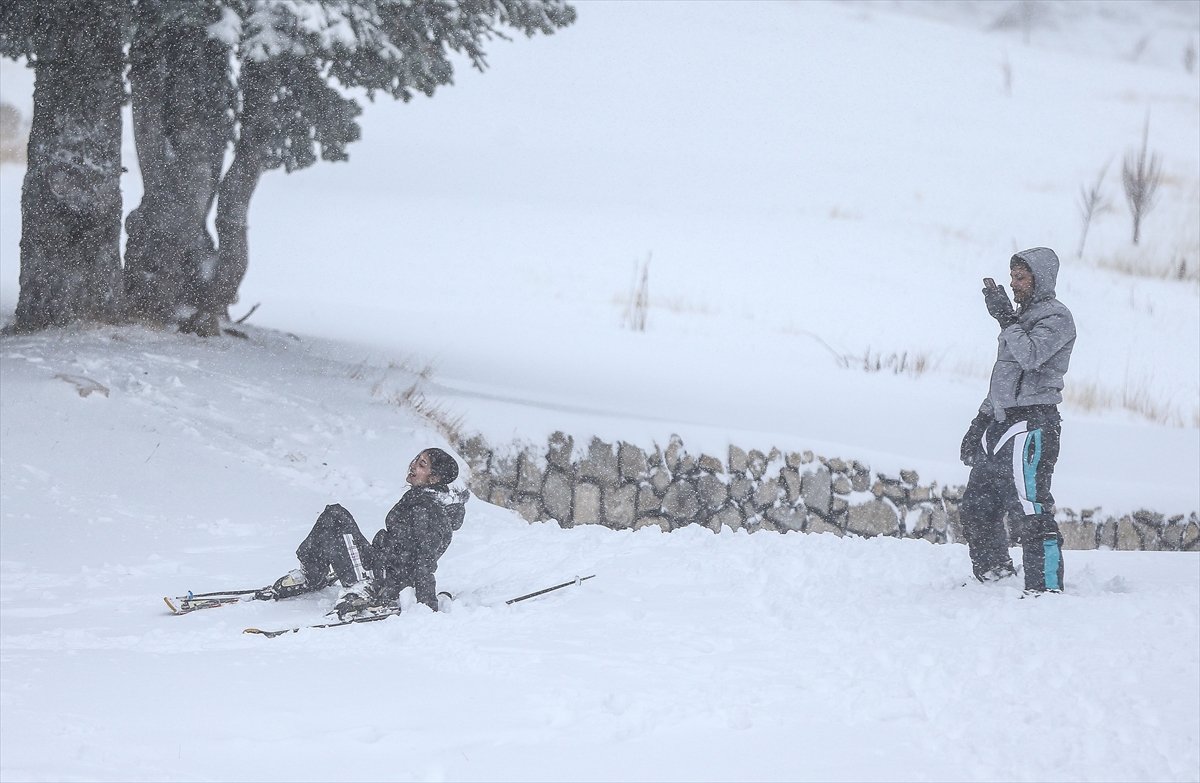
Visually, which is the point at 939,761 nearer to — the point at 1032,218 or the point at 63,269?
the point at 63,269

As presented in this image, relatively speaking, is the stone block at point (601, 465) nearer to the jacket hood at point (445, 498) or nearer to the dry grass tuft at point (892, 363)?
the jacket hood at point (445, 498)

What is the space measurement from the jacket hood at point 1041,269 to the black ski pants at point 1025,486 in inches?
22.0

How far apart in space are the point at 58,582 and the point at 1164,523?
26.1ft

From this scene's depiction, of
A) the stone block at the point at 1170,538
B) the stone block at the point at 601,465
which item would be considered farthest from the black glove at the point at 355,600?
the stone block at the point at 1170,538

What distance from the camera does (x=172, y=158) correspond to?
990cm

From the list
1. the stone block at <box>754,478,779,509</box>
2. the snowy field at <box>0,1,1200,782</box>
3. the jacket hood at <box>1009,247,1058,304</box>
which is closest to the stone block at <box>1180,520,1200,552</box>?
the snowy field at <box>0,1,1200,782</box>

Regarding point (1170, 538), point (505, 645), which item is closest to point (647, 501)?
point (505, 645)

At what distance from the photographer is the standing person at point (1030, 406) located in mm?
5430

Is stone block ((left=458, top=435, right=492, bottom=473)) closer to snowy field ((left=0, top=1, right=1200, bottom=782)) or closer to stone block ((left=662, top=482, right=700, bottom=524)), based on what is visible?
snowy field ((left=0, top=1, right=1200, bottom=782))

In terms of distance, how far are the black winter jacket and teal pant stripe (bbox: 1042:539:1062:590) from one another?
292 centimetres

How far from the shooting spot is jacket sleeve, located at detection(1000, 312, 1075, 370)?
5.38 m

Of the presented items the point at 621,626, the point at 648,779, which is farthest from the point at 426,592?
the point at 648,779

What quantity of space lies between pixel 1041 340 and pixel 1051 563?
114 centimetres

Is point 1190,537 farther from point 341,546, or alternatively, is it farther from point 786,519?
point 341,546
